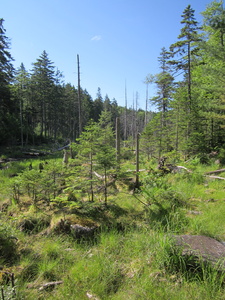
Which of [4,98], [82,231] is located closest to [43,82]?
[4,98]

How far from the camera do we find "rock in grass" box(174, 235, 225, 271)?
2.77 m

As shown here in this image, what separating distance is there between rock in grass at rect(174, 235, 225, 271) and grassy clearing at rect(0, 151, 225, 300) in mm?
161

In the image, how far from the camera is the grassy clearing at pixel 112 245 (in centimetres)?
260

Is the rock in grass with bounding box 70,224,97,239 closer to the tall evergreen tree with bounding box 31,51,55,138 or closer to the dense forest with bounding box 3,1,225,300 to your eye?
the dense forest with bounding box 3,1,225,300

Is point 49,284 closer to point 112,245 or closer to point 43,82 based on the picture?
point 112,245

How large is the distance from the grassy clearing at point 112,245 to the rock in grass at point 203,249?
0.53 feet

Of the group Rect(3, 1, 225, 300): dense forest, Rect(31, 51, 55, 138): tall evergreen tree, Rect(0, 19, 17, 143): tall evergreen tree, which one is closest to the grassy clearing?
Rect(3, 1, 225, 300): dense forest

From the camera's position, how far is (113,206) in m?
5.48

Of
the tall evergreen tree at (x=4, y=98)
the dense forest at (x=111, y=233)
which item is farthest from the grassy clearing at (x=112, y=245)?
the tall evergreen tree at (x=4, y=98)

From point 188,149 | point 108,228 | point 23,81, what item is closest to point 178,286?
point 108,228

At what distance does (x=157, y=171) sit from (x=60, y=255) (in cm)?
609

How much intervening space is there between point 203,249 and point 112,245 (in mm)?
1833

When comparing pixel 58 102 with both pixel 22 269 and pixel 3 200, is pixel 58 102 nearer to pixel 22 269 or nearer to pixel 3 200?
pixel 3 200

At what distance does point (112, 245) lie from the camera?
3.76 meters
